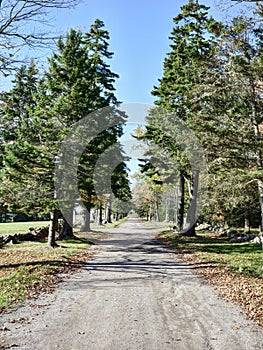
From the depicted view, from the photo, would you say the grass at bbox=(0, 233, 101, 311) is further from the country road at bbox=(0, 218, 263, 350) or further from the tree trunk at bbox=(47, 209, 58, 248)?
the tree trunk at bbox=(47, 209, 58, 248)

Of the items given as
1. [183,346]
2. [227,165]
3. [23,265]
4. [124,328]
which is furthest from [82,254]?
[183,346]

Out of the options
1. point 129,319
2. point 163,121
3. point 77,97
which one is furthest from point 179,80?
point 129,319

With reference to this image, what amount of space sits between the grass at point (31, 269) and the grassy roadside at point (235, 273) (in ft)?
14.7

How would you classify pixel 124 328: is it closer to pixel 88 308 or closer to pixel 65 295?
pixel 88 308

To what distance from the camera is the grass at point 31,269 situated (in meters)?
7.41

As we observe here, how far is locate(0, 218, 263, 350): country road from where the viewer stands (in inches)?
188

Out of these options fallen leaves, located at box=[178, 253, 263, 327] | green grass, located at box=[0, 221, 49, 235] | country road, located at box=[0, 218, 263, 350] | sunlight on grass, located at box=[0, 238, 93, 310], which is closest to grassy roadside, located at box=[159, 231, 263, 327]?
fallen leaves, located at box=[178, 253, 263, 327]

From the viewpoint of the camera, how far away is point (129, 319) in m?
5.79

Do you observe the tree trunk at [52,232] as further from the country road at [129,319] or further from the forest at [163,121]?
the country road at [129,319]

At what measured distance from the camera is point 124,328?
532 centimetres

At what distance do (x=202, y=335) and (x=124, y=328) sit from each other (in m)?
1.32

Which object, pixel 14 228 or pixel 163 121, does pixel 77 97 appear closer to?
pixel 163 121

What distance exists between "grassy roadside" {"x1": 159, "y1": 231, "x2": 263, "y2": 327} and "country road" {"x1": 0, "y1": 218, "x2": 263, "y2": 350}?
383 millimetres

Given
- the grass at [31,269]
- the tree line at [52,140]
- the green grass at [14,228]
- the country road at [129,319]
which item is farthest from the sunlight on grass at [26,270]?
the green grass at [14,228]
